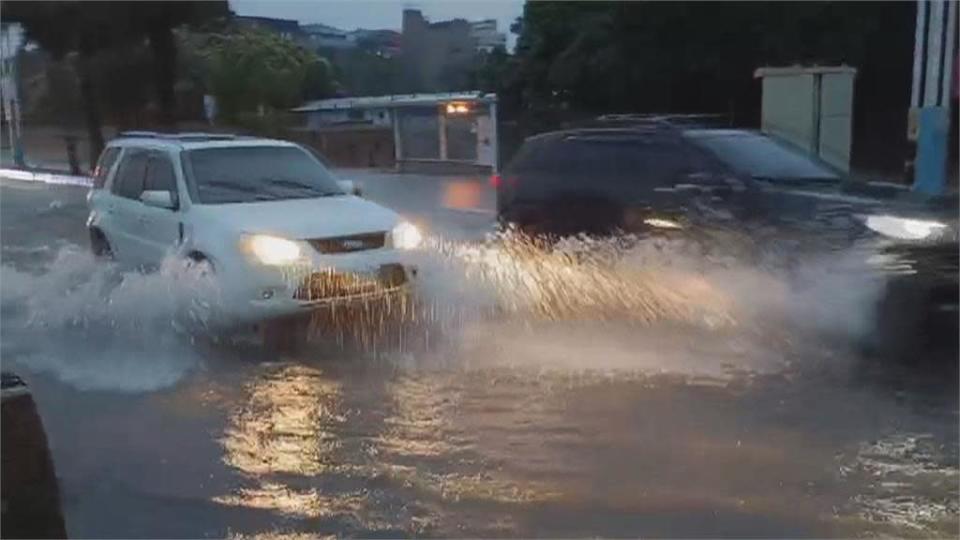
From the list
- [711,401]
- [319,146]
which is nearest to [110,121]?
[319,146]

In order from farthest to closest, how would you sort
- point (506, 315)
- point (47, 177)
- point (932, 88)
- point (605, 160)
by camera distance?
point (932, 88), point (605, 160), point (506, 315), point (47, 177)

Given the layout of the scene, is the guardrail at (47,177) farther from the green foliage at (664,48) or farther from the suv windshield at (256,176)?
the green foliage at (664,48)

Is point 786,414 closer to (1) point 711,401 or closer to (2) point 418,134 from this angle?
(1) point 711,401

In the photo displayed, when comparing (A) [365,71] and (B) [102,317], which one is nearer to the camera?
(A) [365,71]

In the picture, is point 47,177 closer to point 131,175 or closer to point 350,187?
point 131,175

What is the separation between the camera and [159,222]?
8.62 metres

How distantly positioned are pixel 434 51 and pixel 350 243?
2.12 meters

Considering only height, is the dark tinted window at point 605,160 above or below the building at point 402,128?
below

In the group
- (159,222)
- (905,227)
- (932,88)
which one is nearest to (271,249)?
(159,222)

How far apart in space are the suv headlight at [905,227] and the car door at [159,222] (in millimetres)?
4406

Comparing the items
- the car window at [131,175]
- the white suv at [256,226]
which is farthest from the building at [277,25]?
the car window at [131,175]

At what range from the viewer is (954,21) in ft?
38.6

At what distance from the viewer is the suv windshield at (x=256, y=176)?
801 cm

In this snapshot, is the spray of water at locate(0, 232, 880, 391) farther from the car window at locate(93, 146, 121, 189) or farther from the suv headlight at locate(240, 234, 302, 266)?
the car window at locate(93, 146, 121, 189)
